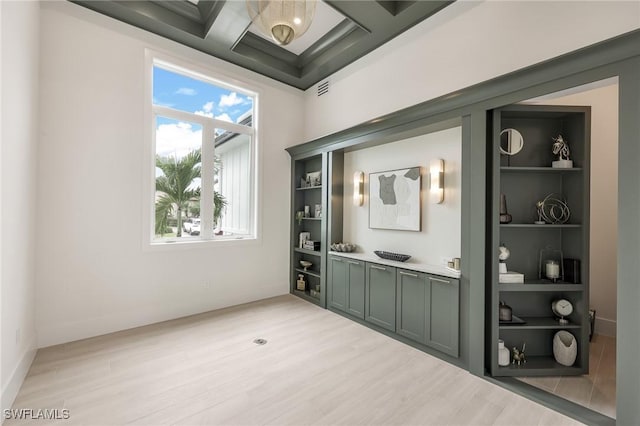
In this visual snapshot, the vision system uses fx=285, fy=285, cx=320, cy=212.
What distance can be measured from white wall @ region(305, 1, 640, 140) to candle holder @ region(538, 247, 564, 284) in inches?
71.0

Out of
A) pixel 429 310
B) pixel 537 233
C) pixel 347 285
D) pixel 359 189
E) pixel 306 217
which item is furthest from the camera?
pixel 306 217

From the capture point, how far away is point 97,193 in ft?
10.9

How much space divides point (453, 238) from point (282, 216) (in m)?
2.86

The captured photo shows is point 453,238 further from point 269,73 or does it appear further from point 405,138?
point 269,73

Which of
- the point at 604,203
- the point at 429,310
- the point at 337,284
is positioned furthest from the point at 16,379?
the point at 604,203

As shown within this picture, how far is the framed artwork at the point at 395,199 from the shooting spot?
11.8 feet

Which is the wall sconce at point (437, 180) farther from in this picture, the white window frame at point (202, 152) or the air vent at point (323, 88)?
the white window frame at point (202, 152)

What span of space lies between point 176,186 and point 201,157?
1.85ft

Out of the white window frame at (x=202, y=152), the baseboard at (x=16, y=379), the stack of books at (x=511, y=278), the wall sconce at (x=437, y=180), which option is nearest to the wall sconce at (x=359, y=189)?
the wall sconce at (x=437, y=180)

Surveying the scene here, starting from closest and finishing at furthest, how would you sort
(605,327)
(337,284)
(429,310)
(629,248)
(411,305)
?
(629,248)
(429,310)
(411,305)
(605,327)
(337,284)

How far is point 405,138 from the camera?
3.75 meters

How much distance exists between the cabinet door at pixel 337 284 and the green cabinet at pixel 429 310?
0.91 meters

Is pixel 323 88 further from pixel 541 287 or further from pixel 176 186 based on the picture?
pixel 541 287

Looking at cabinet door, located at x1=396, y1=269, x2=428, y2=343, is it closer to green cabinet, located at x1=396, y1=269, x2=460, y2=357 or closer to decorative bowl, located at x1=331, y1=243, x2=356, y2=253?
green cabinet, located at x1=396, y1=269, x2=460, y2=357
